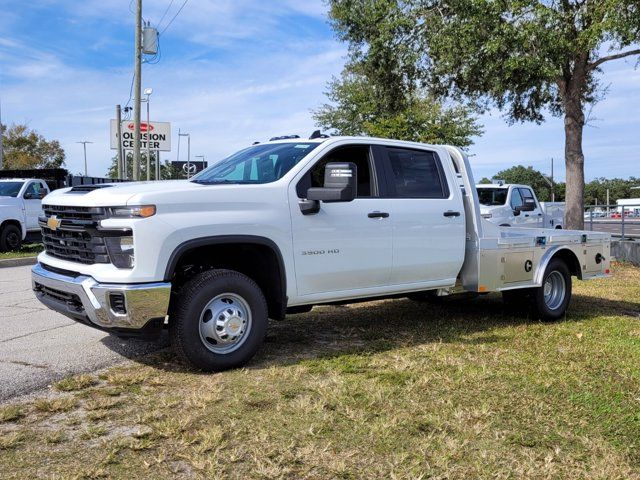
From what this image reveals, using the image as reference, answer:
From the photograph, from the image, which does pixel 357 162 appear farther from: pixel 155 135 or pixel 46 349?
pixel 155 135

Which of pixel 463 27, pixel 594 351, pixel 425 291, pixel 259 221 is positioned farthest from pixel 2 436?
pixel 463 27

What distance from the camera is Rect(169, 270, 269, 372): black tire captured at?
4781 mm

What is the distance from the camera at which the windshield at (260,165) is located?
18.5 feet

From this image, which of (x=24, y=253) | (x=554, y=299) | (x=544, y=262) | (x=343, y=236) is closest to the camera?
(x=343, y=236)

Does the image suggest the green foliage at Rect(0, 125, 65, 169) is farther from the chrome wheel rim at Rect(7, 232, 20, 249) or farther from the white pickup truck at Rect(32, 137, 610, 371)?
the white pickup truck at Rect(32, 137, 610, 371)

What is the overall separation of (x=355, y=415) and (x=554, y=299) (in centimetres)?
438

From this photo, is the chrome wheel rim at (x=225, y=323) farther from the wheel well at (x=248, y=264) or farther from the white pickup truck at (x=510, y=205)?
the white pickup truck at (x=510, y=205)

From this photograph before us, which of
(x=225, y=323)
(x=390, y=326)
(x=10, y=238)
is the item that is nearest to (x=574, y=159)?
(x=390, y=326)

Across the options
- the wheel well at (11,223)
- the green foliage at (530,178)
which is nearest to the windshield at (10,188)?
the wheel well at (11,223)

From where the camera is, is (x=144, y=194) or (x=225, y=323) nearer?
(x=144, y=194)

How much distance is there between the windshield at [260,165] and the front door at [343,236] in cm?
24

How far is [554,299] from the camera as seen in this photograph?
7.59 metres

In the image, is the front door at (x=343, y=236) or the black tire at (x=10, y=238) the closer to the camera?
the front door at (x=343, y=236)

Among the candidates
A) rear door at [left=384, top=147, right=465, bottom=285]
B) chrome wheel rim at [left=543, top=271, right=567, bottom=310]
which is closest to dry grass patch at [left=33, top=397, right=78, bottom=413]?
rear door at [left=384, top=147, right=465, bottom=285]
